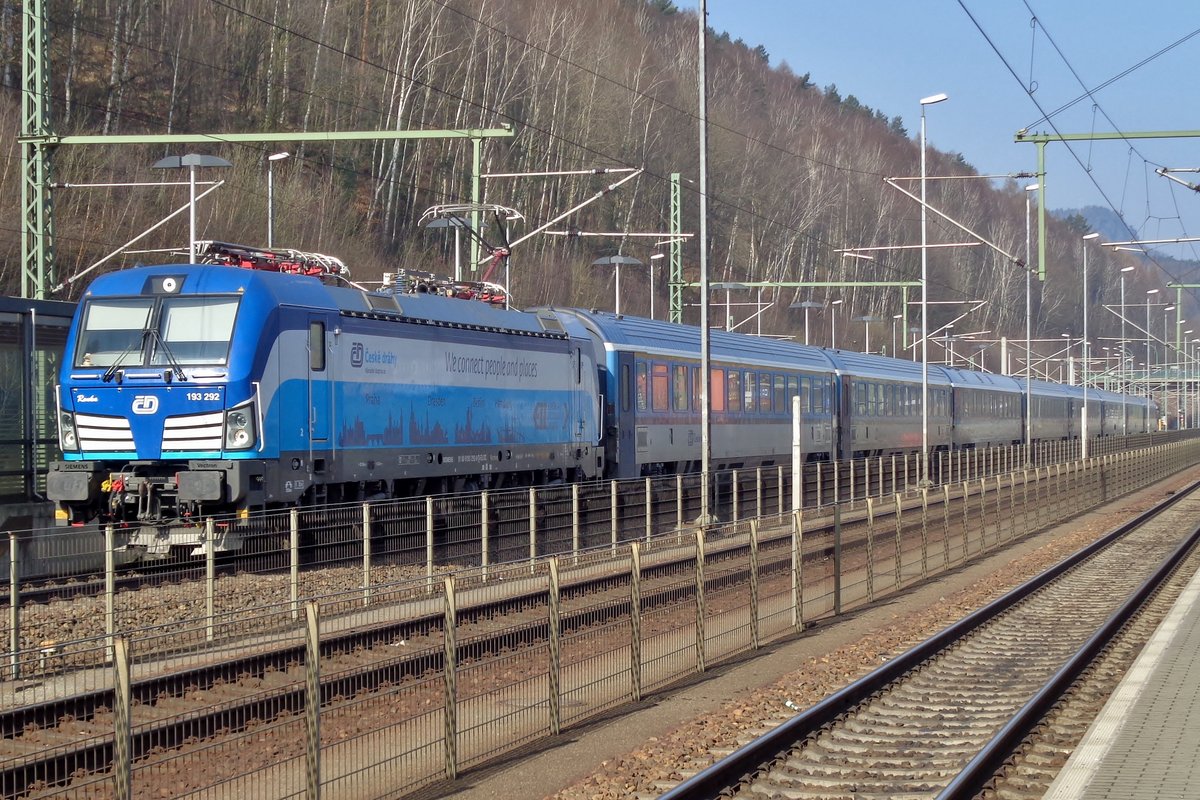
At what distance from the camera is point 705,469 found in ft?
80.8

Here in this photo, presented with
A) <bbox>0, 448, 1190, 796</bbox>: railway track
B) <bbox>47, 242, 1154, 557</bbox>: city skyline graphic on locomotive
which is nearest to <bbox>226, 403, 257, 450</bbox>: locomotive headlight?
<bbox>47, 242, 1154, 557</bbox>: city skyline graphic on locomotive

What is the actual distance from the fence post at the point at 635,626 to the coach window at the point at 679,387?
66.1 feet

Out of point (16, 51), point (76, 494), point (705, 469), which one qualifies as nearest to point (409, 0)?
point (16, 51)

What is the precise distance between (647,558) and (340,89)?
1849 inches

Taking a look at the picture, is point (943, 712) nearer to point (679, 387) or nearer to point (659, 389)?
point (659, 389)

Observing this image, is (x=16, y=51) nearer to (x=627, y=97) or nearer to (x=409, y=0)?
(x=409, y=0)

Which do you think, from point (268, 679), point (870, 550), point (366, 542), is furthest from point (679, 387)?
point (268, 679)

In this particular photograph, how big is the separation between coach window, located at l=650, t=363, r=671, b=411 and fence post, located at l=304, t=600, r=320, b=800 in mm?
23381

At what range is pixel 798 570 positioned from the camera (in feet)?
55.5

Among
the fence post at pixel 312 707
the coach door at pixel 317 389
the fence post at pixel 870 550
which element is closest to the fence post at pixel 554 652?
the fence post at pixel 312 707

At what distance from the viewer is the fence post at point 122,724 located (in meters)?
7.43

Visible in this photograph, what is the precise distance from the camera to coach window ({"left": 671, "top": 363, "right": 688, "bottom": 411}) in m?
33.0

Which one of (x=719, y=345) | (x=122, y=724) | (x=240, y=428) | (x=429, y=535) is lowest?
(x=122, y=724)

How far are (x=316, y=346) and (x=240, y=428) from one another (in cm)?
204
